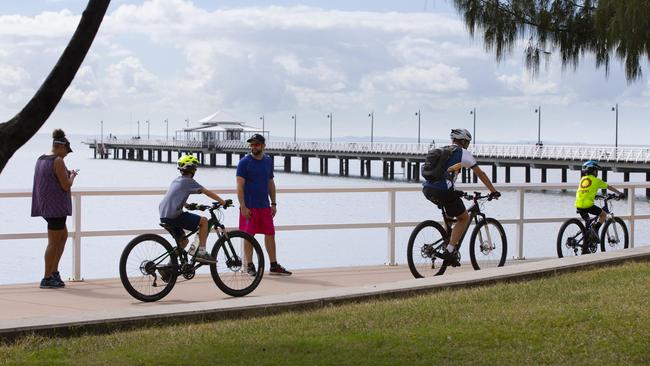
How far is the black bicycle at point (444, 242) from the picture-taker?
11.2 m

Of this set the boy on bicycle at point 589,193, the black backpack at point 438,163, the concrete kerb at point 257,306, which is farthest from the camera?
the boy on bicycle at point 589,193

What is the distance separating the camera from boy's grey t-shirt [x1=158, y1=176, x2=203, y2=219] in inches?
386

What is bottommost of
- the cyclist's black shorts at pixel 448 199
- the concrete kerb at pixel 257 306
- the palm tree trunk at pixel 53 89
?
the concrete kerb at pixel 257 306

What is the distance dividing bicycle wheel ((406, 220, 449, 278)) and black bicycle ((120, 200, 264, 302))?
5.78ft

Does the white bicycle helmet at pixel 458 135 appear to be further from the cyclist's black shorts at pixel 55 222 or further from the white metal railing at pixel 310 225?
the cyclist's black shorts at pixel 55 222

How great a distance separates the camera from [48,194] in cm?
1046

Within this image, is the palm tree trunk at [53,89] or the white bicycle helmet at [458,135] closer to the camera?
the palm tree trunk at [53,89]

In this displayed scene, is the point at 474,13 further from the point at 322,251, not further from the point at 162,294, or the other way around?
the point at 322,251

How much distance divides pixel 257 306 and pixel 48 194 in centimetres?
303

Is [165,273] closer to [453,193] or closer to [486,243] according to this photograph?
[453,193]

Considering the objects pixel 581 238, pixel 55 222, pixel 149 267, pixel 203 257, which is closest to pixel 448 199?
pixel 203 257

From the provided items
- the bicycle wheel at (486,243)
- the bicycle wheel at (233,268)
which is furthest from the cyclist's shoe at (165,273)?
the bicycle wheel at (486,243)

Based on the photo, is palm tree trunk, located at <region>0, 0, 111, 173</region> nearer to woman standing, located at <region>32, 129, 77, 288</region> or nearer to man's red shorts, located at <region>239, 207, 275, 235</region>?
woman standing, located at <region>32, 129, 77, 288</region>

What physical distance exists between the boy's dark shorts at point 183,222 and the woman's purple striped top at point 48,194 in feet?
3.95
